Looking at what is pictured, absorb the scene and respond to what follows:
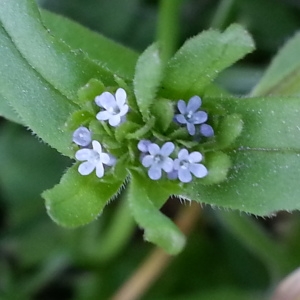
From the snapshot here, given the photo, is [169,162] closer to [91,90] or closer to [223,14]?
[91,90]

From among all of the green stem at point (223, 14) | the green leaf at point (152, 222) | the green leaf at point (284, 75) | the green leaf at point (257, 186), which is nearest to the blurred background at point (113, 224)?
the green stem at point (223, 14)

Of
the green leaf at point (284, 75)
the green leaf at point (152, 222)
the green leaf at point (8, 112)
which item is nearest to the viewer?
the green leaf at point (152, 222)

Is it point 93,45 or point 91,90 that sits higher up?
point 91,90

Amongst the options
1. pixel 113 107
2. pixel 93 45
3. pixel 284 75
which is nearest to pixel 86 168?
pixel 113 107

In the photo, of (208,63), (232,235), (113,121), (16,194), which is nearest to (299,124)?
(208,63)

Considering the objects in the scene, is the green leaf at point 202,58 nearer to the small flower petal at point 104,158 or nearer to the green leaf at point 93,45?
the small flower petal at point 104,158

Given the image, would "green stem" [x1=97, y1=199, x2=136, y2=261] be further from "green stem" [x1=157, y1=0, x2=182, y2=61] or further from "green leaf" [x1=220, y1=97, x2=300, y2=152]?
"green leaf" [x1=220, y1=97, x2=300, y2=152]

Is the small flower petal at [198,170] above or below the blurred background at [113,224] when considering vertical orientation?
above
